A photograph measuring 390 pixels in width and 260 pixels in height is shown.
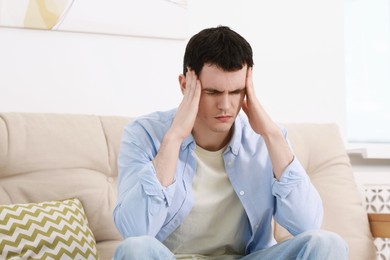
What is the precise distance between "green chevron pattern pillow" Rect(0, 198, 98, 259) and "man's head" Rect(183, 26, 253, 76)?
2.12 ft

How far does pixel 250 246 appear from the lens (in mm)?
1921

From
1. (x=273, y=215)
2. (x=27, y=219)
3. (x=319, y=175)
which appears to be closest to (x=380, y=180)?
(x=319, y=175)

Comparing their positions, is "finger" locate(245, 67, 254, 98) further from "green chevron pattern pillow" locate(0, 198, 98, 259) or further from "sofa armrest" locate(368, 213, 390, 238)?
"sofa armrest" locate(368, 213, 390, 238)

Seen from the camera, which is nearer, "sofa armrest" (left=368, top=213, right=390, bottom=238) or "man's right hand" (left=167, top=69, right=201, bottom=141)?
"man's right hand" (left=167, top=69, right=201, bottom=141)

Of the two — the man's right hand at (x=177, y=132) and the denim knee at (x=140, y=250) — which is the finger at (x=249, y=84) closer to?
the man's right hand at (x=177, y=132)

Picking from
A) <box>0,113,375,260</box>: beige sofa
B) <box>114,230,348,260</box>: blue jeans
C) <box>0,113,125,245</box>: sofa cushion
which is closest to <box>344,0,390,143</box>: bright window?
<box>0,113,375,260</box>: beige sofa

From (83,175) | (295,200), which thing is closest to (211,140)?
(295,200)

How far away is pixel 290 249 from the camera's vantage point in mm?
1681

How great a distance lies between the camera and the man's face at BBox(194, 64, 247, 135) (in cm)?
179

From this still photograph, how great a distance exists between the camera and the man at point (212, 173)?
1759 mm

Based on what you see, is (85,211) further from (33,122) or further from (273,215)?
Result: (273,215)

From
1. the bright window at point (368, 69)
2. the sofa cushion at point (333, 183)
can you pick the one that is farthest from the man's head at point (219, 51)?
the bright window at point (368, 69)

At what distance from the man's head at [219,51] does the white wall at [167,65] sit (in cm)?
90

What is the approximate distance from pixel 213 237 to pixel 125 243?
0.38 meters
